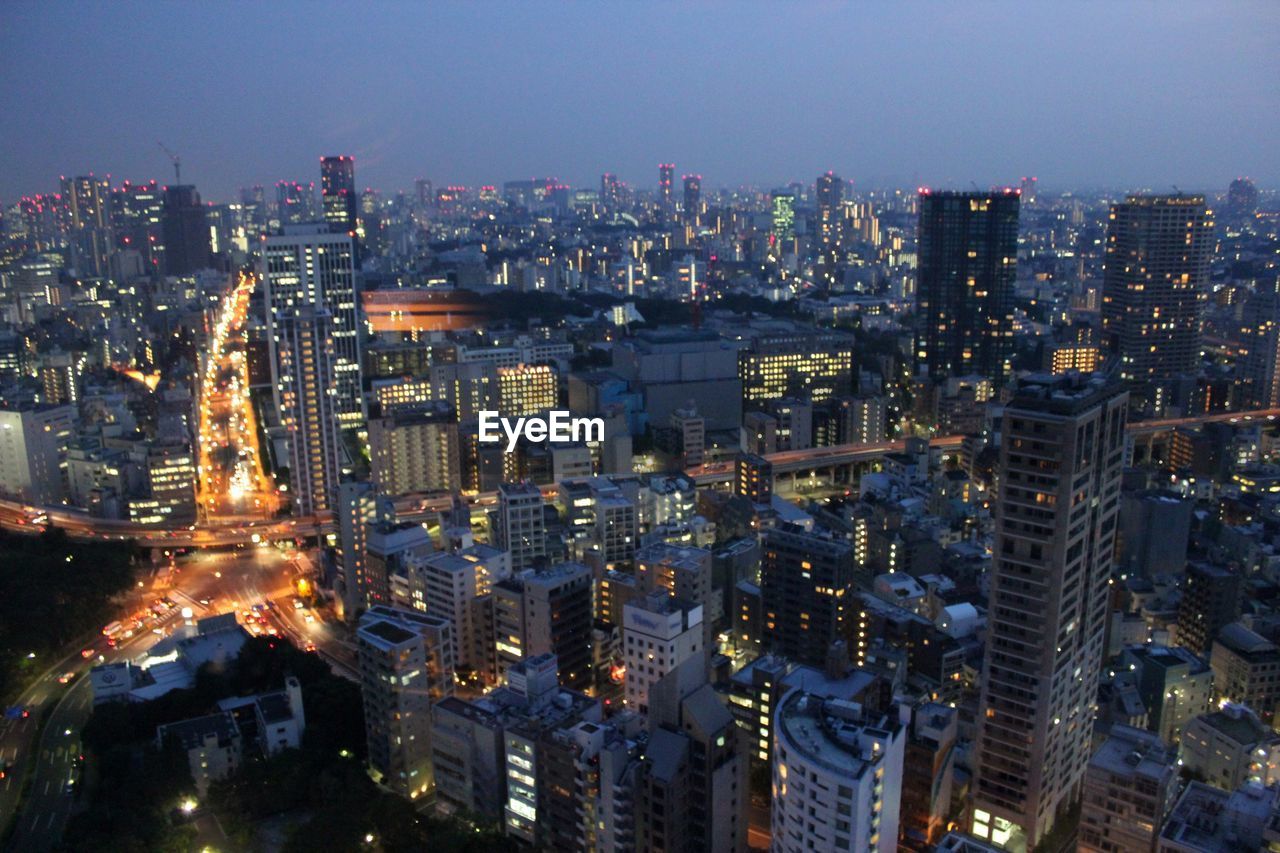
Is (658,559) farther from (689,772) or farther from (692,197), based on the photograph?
(692,197)

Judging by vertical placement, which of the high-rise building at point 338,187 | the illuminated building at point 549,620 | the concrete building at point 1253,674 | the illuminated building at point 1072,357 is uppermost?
the high-rise building at point 338,187

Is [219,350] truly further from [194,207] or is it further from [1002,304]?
[1002,304]

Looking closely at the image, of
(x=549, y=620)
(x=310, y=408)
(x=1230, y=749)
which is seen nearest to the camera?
(x=1230, y=749)

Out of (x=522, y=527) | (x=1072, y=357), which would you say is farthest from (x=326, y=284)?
(x=1072, y=357)

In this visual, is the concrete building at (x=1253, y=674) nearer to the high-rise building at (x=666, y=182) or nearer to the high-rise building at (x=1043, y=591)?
the high-rise building at (x=1043, y=591)

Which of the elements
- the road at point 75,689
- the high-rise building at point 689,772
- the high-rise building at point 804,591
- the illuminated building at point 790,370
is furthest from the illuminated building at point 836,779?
the illuminated building at point 790,370
